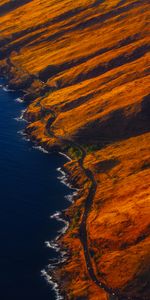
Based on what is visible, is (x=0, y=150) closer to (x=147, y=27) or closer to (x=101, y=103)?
(x=101, y=103)

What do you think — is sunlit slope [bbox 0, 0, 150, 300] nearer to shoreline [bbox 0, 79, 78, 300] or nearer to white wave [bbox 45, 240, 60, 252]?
shoreline [bbox 0, 79, 78, 300]

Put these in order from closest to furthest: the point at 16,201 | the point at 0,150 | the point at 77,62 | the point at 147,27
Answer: the point at 16,201
the point at 0,150
the point at 77,62
the point at 147,27

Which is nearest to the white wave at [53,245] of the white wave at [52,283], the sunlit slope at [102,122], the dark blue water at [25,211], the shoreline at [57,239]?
the shoreline at [57,239]

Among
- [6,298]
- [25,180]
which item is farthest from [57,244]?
[25,180]

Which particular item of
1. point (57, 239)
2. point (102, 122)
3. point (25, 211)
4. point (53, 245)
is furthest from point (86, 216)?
point (102, 122)

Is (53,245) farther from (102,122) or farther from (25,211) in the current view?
(102,122)

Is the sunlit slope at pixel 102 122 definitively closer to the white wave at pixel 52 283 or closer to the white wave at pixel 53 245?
the white wave at pixel 52 283
